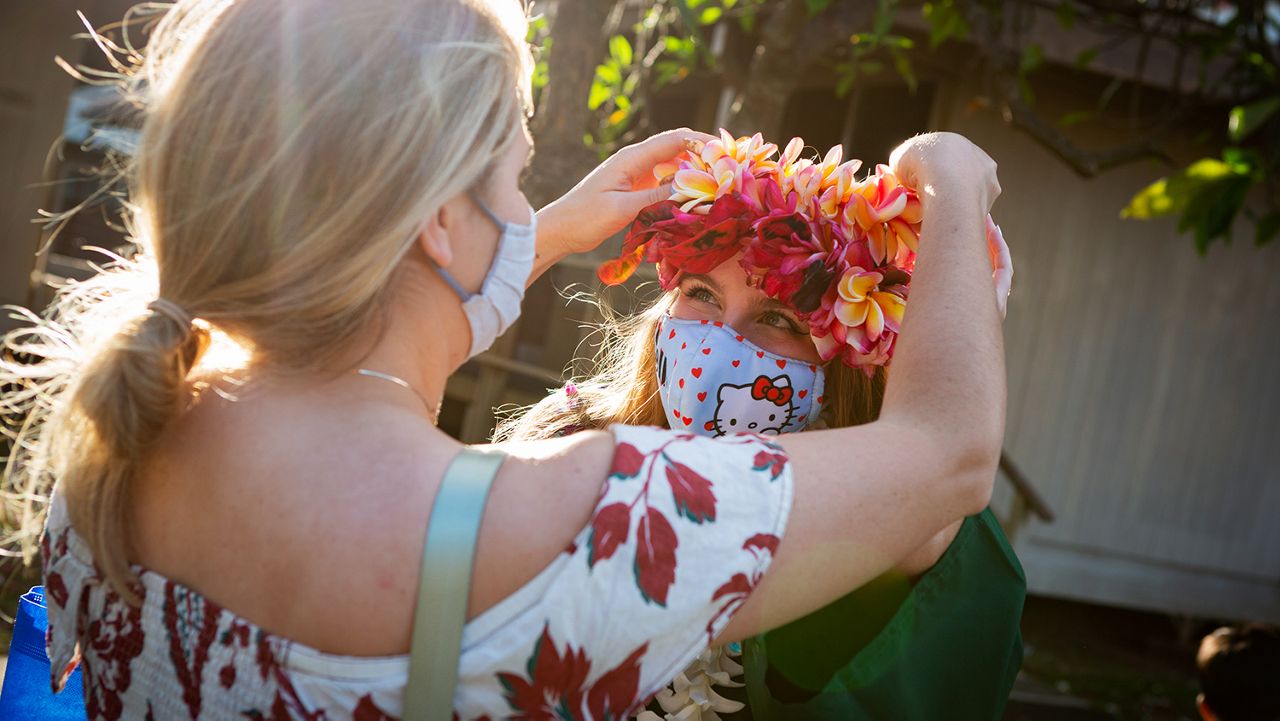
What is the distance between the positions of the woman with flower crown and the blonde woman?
0.41 m

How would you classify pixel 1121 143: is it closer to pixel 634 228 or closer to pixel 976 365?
pixel 634 228

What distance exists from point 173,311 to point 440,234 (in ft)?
1.21

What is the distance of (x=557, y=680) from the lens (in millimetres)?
1356

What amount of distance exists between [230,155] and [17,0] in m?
11.4

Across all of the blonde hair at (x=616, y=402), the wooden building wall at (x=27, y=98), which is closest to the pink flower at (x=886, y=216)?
the blonde hair at (x=616, y=402)

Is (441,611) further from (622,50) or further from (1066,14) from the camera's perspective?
(1066,14)

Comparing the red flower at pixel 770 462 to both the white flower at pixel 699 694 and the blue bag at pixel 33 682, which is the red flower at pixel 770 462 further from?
the blue bag at pixel 33 682

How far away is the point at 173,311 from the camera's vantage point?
1436 mm

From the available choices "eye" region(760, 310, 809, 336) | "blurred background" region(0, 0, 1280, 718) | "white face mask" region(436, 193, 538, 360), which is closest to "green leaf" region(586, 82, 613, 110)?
"blurred background" region(0, 0, 1280, 718)

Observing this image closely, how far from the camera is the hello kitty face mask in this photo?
2299 millimetres

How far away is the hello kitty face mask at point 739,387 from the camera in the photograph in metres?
2.30

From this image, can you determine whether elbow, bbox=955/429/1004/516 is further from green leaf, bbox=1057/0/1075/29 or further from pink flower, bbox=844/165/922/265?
green leaf, bbox=1057/0/1075/29

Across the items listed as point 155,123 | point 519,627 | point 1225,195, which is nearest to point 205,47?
point 155,123

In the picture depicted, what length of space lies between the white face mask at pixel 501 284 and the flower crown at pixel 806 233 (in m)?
0.77
